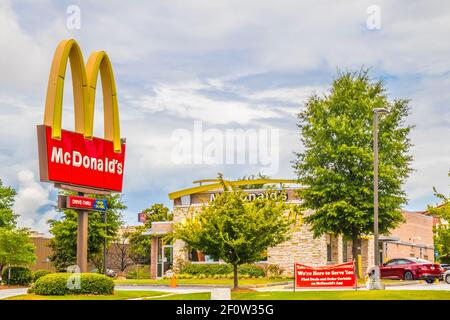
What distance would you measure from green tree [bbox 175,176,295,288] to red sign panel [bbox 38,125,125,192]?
13.0 feet

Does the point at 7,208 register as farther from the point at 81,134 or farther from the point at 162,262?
the point at 81,134

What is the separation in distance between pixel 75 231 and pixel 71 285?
2540 cm

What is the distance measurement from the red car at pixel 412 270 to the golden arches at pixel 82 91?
1921 centimetres

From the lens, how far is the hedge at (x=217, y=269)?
52.3 m

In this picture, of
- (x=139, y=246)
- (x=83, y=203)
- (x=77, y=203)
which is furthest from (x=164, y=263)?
(x=77, y=203)

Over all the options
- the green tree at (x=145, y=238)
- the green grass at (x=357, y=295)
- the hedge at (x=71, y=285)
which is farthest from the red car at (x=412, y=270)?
the green tree at (x=145, y=238)

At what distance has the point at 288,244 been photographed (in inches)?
2120

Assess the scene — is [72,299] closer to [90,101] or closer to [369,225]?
[90,101]

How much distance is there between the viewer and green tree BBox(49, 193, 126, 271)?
185ft

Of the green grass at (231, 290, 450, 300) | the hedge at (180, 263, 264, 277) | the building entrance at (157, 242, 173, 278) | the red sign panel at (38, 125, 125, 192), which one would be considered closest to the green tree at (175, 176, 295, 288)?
the green grass at (231, 290, 450, 300)

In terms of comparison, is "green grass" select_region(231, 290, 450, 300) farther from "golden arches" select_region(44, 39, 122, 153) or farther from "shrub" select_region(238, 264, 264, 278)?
"shrub" select_region(238, 264, 264, 278)

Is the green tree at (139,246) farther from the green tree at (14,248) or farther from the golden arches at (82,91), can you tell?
the golden arches at (82,91)

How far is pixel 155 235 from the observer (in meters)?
57.8
